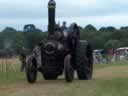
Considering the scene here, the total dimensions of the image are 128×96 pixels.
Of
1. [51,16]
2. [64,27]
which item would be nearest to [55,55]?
[64,27]

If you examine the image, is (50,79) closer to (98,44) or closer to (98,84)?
(98,84)

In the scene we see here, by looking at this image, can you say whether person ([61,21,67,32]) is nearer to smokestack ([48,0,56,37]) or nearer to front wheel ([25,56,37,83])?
smokestack ([48,0,56,37])

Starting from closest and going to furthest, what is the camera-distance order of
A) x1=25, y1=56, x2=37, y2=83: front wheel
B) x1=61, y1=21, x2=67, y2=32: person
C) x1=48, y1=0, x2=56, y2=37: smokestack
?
x1=25, y1=56, x2=37, y2=83: front wheel, x1=48, y1=0, x2=56, y2=37: smokestack, x1=61, y1=21, x2=67, y2=32: person

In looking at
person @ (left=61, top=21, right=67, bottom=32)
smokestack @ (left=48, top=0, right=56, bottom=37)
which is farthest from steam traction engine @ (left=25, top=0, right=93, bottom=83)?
person @ (left=61, top=21, right=67, bottom=32)

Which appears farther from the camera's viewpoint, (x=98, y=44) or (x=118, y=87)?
(x=98, y=44)

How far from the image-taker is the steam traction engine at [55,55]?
21609 mm

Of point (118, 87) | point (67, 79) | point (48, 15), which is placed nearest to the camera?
point (118, 87)

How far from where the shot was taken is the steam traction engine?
21.6 metres

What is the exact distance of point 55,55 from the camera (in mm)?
21922

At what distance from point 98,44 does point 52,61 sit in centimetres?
6685

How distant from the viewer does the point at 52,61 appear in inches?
869

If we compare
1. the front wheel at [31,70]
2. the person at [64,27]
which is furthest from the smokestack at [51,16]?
the front wheel at [31,70]

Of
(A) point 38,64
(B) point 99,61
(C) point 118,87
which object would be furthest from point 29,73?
(B) point 99,61

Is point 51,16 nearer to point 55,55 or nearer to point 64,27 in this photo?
point 64,27
